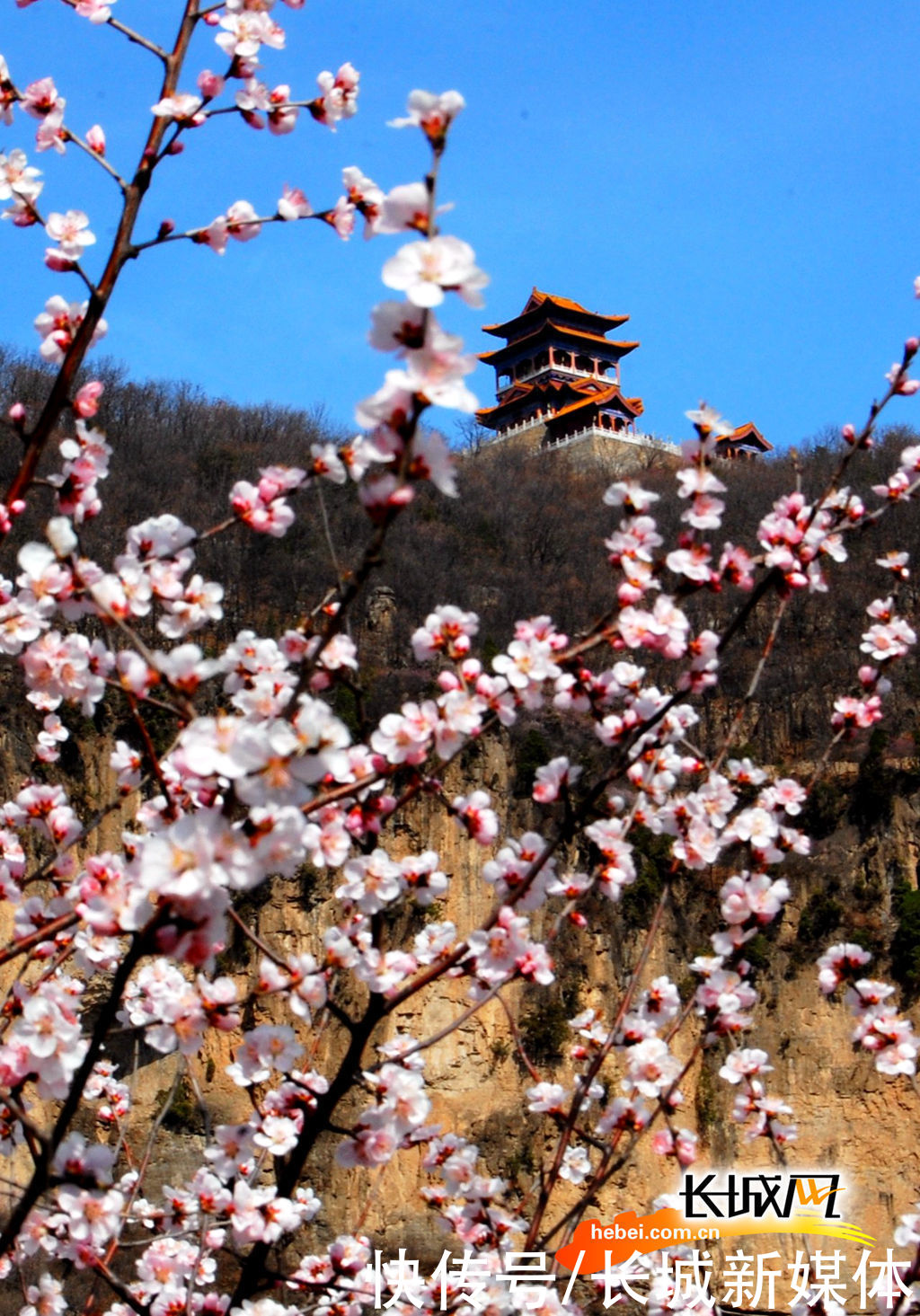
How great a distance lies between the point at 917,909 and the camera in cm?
1734

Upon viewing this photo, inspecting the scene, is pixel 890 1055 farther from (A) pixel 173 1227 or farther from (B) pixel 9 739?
(B) pixel 9 739

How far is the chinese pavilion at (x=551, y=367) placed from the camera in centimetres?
3819

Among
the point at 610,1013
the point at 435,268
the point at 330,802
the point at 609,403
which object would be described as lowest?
the point at 330,802

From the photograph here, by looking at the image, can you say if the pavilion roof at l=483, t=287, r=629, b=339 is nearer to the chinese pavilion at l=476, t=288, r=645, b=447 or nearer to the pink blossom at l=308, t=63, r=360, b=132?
the chinese pavilion at l=476, t=288, r=645, b=447

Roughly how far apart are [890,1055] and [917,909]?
15.5m

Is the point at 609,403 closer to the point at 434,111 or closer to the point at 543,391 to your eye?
the point at 543,391

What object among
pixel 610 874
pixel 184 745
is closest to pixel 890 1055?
pixel 610 874

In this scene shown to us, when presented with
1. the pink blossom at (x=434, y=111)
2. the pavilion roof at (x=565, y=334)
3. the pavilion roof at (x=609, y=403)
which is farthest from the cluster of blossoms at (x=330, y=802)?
the pavilion roof at (x=565, y=334)

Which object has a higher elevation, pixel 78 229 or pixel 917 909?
pixel 917 909

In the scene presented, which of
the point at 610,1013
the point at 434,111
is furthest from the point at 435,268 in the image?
the point at 610,1013

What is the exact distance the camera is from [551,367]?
40.5m

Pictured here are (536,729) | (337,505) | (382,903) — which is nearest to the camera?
(382,903)

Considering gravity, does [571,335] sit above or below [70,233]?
above

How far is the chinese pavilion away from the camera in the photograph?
38188 mm
